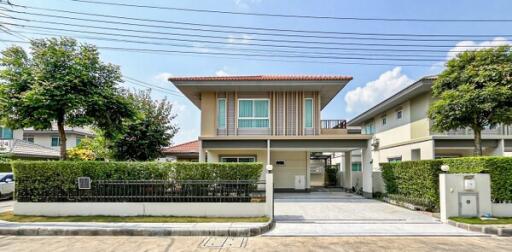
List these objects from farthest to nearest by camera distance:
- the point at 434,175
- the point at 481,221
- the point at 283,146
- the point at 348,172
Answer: the point at 348,172 → the point at 283,146 → the point at 434,175 → the point at 481,221

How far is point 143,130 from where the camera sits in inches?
691

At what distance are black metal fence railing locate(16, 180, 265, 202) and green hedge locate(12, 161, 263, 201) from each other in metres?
0.13

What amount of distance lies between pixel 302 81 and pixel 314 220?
809 centimetres

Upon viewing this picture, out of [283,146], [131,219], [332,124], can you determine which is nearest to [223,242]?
[131,219]

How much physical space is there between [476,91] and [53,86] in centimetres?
1474

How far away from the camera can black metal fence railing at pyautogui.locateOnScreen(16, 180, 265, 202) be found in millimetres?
10367

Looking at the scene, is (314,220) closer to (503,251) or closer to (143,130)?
(503,251)

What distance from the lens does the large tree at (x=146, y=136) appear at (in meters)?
17.4

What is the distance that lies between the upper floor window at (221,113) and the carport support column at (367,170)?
741 cm

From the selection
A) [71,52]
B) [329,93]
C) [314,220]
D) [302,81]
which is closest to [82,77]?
[71,52]

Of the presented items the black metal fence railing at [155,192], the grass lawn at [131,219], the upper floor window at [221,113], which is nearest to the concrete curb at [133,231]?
the grass lawn at [131,219]

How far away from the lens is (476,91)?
39.6 feet

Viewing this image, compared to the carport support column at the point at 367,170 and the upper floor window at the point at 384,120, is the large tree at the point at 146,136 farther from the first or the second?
the upper floor window at the point at 384,120

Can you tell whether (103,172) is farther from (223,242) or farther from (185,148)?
(185,148)
